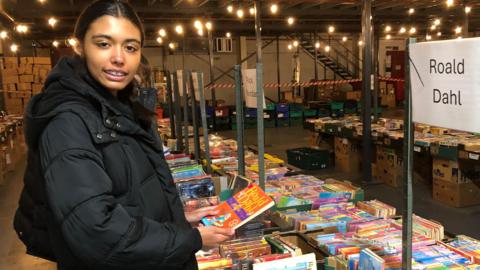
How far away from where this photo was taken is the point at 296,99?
1633 cm

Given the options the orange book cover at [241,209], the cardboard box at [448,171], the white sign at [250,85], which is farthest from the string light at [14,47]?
the orange book cover at [241,209]

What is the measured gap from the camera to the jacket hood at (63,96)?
3.71 ft

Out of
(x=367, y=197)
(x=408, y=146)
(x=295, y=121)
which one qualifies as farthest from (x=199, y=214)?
(x=295, y=121)

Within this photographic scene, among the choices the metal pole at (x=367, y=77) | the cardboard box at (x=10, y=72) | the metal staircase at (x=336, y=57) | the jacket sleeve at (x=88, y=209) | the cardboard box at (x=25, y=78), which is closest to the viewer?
the jacket sleeve at (x=88, y=209)

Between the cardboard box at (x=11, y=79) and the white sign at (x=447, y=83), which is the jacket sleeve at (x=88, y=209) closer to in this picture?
the white sign at (x=447, y=83)

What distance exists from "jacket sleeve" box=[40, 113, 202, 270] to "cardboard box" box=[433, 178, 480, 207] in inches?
212

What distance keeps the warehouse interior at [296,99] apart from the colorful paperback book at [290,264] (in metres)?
0.29

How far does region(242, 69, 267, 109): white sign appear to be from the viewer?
122 inches

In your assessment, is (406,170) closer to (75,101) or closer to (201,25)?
(75,101)

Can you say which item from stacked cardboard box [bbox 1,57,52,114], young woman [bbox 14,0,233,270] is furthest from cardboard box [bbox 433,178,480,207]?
stacked cardboard box [bbox 1,57,52,114]

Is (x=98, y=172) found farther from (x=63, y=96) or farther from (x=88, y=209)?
(x=63, y=96)

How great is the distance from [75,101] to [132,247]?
41 cm

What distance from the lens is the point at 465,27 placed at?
10.2 m

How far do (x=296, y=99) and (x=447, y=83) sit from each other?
14947 millimetres
